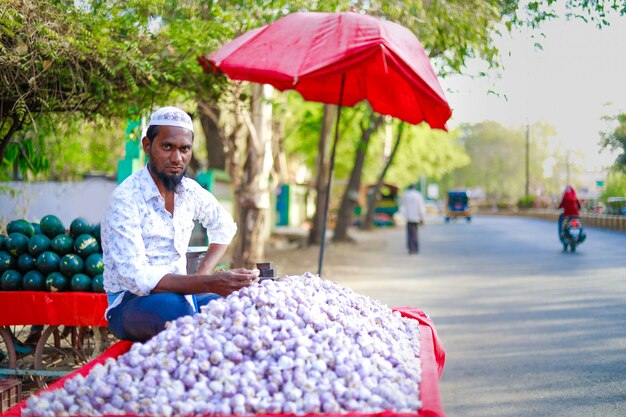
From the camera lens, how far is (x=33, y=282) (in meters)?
5.18

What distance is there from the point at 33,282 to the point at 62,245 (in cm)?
40

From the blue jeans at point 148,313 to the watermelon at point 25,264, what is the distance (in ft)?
7.31

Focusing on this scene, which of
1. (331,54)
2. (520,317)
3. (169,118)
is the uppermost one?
(331,54)

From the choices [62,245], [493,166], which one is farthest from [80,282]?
[493,166]

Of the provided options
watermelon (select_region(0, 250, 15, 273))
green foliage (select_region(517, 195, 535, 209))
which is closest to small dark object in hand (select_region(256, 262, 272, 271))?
watermelon (select_region(0, 250, 15, 273))

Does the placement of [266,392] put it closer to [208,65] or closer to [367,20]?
[367,20]

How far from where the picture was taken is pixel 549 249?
1856 cm

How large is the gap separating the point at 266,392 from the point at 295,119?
26575 millimetres

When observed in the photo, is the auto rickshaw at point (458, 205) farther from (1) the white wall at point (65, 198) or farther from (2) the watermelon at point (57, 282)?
(2) the watermelon at point (57, 282)

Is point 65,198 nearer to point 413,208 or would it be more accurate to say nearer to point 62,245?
point 62,245

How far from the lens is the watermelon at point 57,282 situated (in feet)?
17.0

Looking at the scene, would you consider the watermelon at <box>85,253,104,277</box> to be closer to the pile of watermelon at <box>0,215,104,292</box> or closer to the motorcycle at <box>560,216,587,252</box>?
the pile of watermelon at <box>0,215,104,292</box>

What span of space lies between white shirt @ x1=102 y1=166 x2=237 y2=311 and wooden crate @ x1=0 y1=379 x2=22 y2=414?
100 cm

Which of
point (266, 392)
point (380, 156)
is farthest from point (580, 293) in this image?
point (380, 156)
